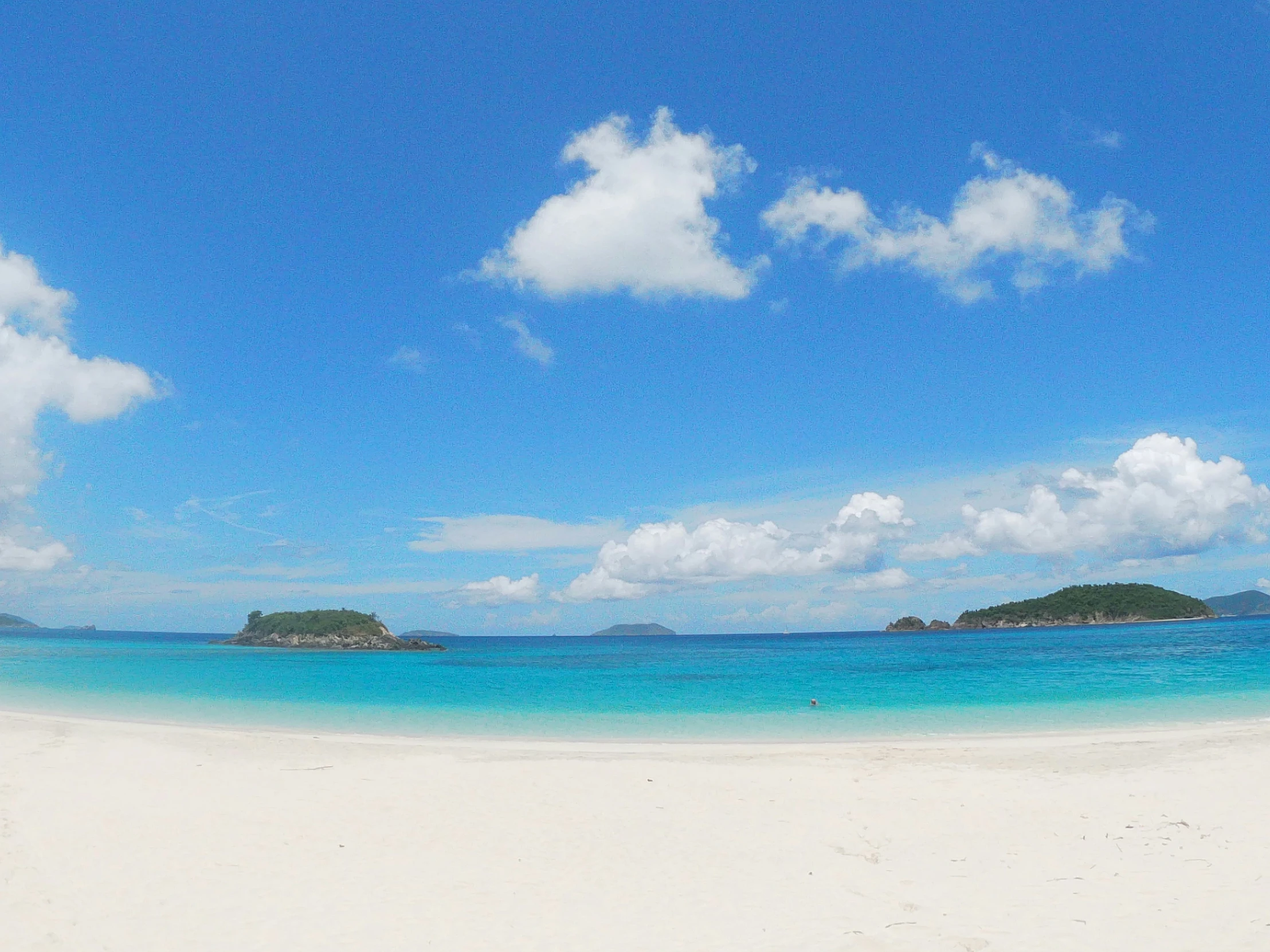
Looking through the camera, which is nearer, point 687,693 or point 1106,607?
point 687,693

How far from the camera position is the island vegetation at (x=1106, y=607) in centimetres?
17288

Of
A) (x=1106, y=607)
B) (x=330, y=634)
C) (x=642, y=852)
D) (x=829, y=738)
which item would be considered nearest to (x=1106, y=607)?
(x=1106, y=607)

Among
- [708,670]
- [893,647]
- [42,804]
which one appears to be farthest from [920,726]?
[893,647]

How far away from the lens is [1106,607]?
175000 millimetres

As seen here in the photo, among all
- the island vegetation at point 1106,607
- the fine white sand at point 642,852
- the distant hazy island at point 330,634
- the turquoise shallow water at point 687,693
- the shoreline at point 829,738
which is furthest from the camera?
the island vegetation at point 1106,607

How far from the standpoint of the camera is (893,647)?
10050 centimetres

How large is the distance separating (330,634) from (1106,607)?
168969 mm

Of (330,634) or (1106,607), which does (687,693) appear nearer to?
(330,634)

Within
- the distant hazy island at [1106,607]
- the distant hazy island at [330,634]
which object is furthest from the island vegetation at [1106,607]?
the distant hazy island at [330,634]

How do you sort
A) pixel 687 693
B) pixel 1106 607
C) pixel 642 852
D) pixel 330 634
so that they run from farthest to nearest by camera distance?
pixel 1106 607
pixel 330 634
pixel 687 693
pixel 642 852

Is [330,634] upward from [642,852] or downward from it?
downward

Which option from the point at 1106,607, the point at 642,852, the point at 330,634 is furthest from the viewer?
the point at 1106,607

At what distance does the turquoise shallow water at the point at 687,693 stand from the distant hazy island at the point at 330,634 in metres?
37.8

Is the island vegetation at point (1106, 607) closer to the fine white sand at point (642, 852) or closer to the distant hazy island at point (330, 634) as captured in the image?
the distant hazy island at point (330, 634)
